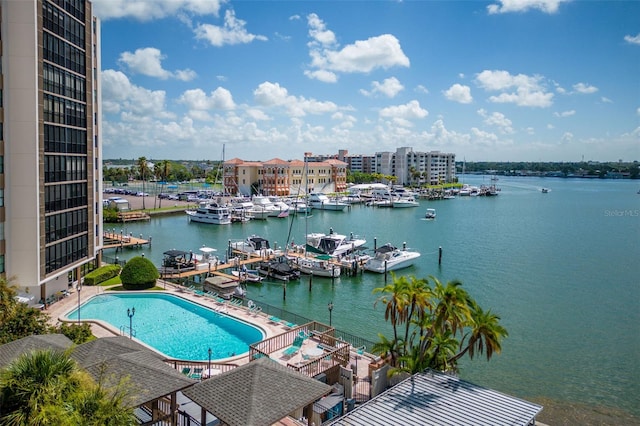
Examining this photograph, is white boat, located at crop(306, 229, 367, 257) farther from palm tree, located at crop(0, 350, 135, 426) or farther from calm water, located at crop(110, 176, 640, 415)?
palm tree, located at crop(0, 350, 135, 426)

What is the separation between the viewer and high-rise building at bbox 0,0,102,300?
2652cm

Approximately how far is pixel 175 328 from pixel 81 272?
45.8ft

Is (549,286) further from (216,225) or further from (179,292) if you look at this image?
(216,225)

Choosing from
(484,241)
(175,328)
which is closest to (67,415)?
(175,328)

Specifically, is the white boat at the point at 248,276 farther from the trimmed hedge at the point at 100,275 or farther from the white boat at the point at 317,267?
the trimmed hedge at the point at 100,275

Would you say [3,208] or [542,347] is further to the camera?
[542,347]

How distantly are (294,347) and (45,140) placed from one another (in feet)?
64.7

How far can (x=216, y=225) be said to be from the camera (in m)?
87.4

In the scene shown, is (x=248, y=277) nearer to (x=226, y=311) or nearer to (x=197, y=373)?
(x=226, y=311)

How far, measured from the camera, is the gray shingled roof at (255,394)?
525 inches

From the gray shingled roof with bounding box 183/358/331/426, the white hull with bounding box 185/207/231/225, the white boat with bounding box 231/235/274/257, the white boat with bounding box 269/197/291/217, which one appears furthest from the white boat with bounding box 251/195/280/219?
the gray shingled roof with bounding box 183/358/331/426

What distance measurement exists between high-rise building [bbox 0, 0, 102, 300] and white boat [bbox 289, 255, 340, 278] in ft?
70.0

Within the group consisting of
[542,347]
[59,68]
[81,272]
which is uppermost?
[59,68]

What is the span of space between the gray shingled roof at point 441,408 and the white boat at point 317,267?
32003 millimetres
